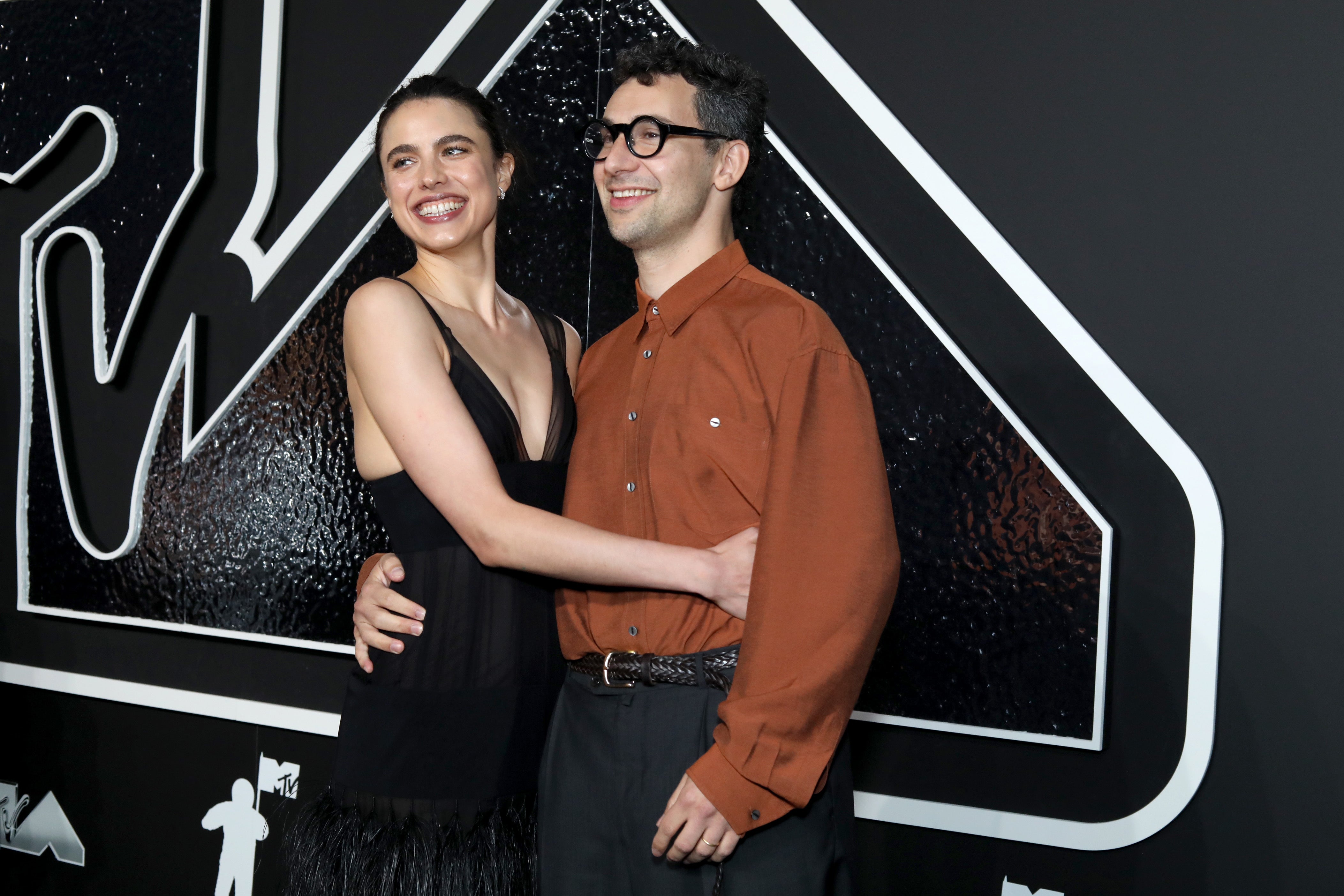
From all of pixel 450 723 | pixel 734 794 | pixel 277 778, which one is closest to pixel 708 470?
pixel 734 794

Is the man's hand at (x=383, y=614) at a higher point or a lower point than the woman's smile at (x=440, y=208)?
lower

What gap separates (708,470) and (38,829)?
266 cm

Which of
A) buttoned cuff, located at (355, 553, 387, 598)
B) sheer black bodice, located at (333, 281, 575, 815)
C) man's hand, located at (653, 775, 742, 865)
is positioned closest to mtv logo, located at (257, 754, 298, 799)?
buttoned cuff, located at (355, 553, 387, 598)

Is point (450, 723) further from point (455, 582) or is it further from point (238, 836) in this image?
point (238, 836)

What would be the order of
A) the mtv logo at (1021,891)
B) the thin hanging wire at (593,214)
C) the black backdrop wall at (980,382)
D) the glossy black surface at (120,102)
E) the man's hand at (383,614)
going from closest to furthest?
the man's hand at (383,614), the black backdrop wall at (980,382), the mtv logo at (1021,891), the thin hanging wire at (593,214), the glossy black surface at (120,102)

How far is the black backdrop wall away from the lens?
1.97 m

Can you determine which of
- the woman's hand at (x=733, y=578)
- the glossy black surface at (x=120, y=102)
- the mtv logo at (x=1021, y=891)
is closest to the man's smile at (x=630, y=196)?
the woman's hand at (x=733, y=578)

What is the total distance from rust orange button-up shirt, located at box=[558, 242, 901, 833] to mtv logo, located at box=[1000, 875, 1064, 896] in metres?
0.95

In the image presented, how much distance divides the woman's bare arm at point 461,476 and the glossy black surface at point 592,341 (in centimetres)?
84

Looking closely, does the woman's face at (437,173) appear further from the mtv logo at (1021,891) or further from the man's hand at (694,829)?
the mtv logo at (1021,891)

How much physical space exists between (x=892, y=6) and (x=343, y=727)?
1775mm

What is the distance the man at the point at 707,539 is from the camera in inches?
54.5

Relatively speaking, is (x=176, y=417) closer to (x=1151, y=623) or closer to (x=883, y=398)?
(x=883, y=398)

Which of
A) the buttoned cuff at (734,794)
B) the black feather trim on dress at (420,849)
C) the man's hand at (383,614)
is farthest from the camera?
the man's hand at (383,614)
